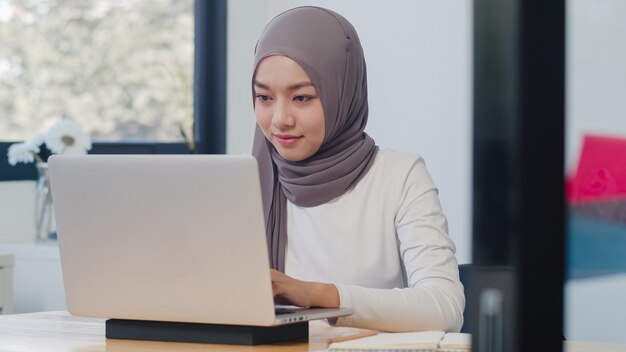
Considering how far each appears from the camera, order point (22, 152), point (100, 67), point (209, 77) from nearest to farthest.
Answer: point (22, 152) < point (100, 67) < point (209, 77)

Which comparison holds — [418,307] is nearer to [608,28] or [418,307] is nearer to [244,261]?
[244,261]

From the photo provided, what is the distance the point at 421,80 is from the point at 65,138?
1.19 meters

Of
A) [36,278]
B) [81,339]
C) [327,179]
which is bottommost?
[36,278]

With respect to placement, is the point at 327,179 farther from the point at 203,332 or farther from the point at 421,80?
the point at 421,80

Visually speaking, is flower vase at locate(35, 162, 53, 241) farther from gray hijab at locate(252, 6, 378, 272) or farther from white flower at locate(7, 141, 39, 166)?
gray hijab at locate(252, 6, 378, 272)

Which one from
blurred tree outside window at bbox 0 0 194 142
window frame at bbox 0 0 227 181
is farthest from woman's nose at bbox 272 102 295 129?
window frame at bbox 0 0 227 181

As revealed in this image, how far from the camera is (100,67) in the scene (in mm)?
3617

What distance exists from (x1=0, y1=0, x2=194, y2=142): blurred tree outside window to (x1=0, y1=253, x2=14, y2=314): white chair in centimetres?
66

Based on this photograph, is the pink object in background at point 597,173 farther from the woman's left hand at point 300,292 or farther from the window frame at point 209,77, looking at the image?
the window frame at point 209,77

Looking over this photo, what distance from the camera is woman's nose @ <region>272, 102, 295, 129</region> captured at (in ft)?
6.41

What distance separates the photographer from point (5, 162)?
3281mm

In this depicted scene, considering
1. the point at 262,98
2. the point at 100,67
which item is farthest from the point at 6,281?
the point at 262,98

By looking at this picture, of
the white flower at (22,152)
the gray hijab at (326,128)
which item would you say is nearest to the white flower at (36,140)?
the white flower at (22,152)

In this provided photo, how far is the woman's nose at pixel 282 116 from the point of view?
1953 mm
